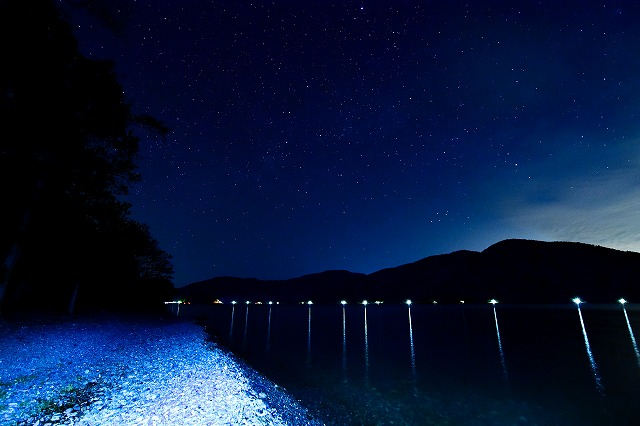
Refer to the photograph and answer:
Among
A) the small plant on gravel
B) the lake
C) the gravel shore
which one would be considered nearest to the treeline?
the gravel shore

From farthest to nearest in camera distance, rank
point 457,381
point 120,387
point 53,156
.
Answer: point 457,381 → point 53,156 → point 120,387

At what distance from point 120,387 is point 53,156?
15.2 metres

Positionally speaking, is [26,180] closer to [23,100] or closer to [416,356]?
[23,100]

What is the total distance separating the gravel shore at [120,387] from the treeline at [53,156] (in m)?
6.36

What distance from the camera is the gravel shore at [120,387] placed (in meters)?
8.42

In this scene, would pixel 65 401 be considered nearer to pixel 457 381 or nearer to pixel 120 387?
pixel 120 387

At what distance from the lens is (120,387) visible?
1059 centimetres

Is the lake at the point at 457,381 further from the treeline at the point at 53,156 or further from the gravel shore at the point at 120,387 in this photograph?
the treeline at the point at 53,156

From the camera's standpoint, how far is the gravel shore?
8422mm

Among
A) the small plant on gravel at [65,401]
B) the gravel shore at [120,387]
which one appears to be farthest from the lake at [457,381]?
the small plant on gravel at [65,401]

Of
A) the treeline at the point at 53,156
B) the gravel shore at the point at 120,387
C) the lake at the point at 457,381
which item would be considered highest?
the treeline at the point at 53,156

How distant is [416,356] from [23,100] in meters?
36.2

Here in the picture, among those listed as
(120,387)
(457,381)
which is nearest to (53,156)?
(120,387)

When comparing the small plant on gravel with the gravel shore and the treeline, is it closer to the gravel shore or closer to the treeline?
the gravel shore
